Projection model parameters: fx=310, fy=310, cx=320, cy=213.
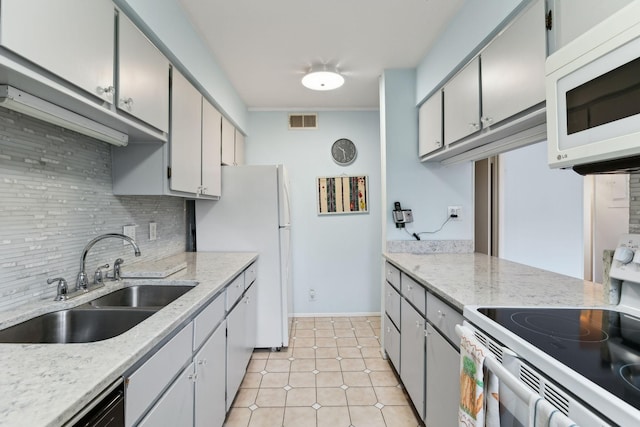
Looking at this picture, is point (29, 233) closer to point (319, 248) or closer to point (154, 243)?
point (154, 243)

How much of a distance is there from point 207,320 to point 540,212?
305cm

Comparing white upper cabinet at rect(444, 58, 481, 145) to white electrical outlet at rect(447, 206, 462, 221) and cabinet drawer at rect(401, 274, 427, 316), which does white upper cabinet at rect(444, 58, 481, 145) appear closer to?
white electrical outlet at rect(447, 206, 462, 221)

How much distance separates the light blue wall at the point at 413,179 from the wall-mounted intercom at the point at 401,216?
0.17 ft

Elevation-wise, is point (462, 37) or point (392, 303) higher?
point (462, 37)

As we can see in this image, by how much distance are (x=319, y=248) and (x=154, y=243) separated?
1859 millimetres

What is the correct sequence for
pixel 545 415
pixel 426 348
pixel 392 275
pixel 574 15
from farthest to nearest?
pixel 392 275 → pixel 426 348 → pixel 574 15 → pixel 545 415

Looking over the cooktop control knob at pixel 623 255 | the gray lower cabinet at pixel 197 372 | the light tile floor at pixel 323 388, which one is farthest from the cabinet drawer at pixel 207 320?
the cooktop control knob at pixel 623 255

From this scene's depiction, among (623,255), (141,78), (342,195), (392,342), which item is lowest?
(392,342)

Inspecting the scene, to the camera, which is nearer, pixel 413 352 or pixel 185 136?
pixel 413 352

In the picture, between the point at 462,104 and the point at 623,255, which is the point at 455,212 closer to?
the point at 462,104

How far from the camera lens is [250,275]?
246cm

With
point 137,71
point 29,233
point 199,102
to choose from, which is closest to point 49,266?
point 29,233

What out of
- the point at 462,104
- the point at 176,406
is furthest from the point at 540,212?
the point at 176,406

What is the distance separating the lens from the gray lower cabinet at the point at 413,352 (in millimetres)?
1694
